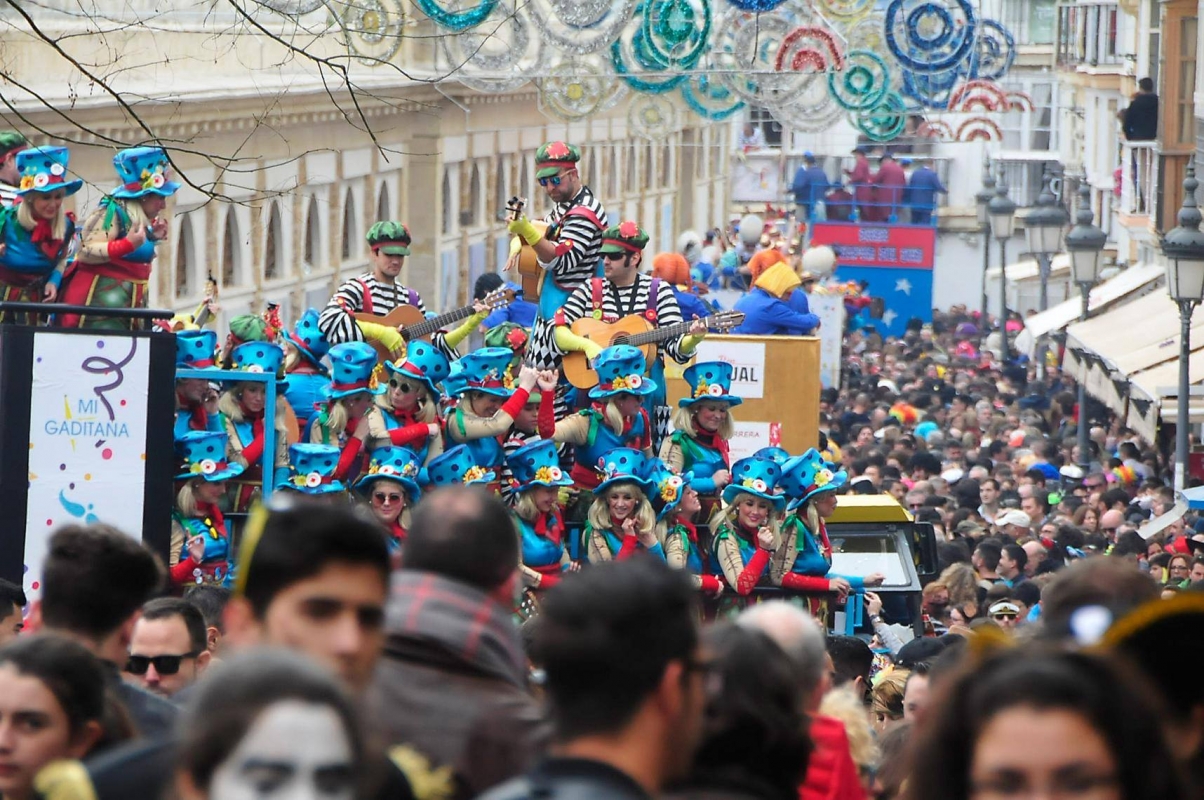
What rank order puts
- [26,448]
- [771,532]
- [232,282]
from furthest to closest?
[232,282] < [771,532] < [26,448]

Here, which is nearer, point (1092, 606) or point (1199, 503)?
point (1092, 606)

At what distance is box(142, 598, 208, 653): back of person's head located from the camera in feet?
21.5

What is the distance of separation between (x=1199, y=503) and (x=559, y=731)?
12.4 m

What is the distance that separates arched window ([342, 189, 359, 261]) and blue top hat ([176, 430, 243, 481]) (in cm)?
2202

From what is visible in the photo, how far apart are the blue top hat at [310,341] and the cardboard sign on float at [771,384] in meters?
5.78

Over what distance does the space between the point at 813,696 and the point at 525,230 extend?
9227 millimetres

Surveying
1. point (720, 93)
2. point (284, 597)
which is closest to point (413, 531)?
point (284, 597)

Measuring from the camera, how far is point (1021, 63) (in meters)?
66.6

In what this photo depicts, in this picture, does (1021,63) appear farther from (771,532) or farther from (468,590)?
(468,590)

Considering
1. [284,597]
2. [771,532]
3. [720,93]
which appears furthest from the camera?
[720,93]

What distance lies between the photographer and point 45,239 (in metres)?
11.3

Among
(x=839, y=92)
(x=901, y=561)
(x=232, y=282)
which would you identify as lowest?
(x=901, y=561)

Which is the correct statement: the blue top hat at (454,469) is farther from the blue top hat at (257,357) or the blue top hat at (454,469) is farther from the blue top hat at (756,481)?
the blue top hat at (756,481)

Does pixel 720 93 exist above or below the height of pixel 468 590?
above
